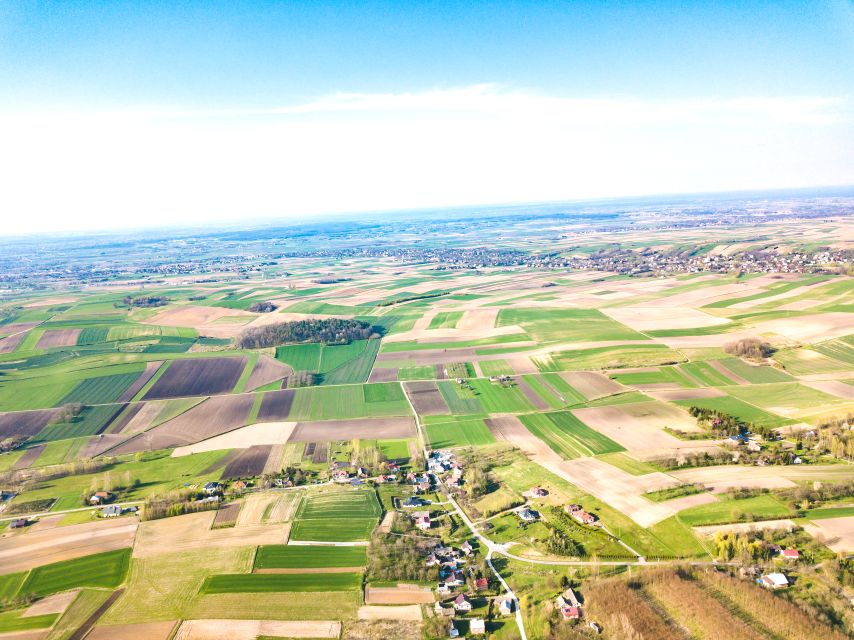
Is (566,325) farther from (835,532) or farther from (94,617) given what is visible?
(94,617)

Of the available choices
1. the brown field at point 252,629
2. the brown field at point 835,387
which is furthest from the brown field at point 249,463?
the brown field at point 835,387

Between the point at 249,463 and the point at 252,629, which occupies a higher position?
the point at 252,629

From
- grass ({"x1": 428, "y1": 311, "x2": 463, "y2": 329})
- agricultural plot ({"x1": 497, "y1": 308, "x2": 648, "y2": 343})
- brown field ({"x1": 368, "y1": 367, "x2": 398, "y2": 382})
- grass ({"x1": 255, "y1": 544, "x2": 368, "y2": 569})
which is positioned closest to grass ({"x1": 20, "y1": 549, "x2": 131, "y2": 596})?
grass ({"x1": 255, "y1": 544, "x2": 368, "y2": 569})

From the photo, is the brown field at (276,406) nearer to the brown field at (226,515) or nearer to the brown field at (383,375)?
the brown field at (383,375)

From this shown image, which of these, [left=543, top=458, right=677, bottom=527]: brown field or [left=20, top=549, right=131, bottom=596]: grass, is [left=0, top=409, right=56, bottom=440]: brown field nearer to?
[left=20, top=549, right=131, bottom=596]: grass

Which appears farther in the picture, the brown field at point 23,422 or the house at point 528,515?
the brown field at point 23,422

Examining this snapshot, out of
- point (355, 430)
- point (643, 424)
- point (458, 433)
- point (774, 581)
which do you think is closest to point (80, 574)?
point (355, 430)
